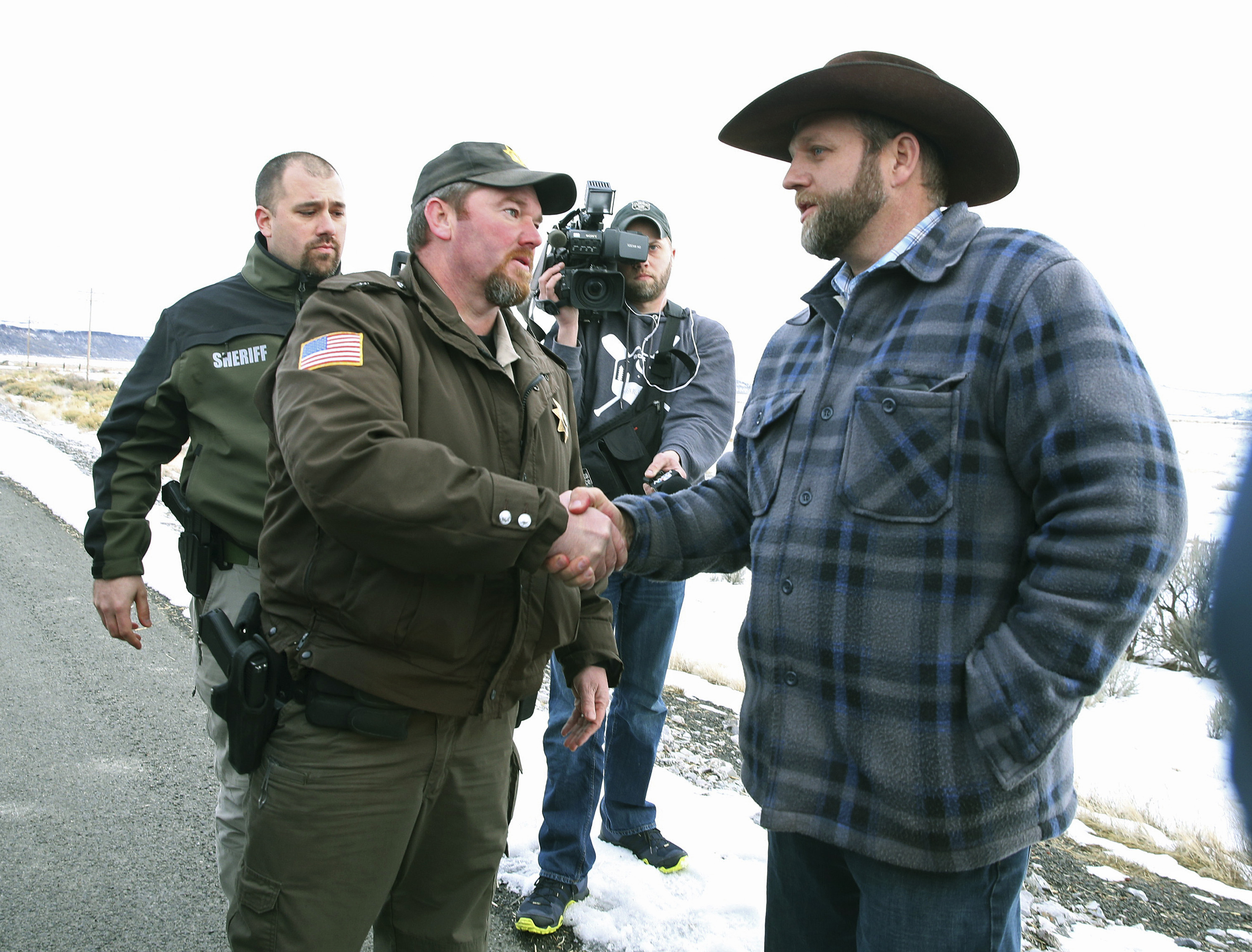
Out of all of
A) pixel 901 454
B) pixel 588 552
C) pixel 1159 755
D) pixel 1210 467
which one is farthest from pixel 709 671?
pixel 1210 467

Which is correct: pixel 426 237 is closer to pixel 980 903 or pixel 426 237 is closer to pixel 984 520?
pixel 984 520

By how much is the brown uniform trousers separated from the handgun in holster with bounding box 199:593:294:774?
4 cm

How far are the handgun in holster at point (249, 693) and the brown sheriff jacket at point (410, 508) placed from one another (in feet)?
0.17

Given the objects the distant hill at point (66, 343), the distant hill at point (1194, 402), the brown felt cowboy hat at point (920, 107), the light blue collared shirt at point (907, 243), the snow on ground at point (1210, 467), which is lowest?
the distant hill at point (66, 343)

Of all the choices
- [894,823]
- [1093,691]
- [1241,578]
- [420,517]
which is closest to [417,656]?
[420,517]

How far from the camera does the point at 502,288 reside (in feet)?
7.72

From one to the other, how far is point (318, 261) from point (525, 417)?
151 cm

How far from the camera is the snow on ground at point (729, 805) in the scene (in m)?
2.91

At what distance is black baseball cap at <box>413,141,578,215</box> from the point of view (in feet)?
7.63

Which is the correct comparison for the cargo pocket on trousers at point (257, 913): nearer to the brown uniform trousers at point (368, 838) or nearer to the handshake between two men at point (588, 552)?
the brown uniform trousers at point (368, 838)

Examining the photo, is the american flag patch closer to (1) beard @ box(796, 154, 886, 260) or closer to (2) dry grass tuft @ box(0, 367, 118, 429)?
(1) beard @ box(796, 154, 886, 260)

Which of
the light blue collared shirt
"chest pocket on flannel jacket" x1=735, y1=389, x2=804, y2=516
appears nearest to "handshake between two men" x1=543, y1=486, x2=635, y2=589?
"chest pocket on flannel jacket" x1=735, y1=389, x2=804, y2=516

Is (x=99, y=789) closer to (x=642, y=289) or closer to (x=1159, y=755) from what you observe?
(x=642, y=289)

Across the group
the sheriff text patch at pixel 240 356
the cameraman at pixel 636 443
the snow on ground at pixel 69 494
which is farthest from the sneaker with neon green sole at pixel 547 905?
the snow on ground at pixel 69 494
